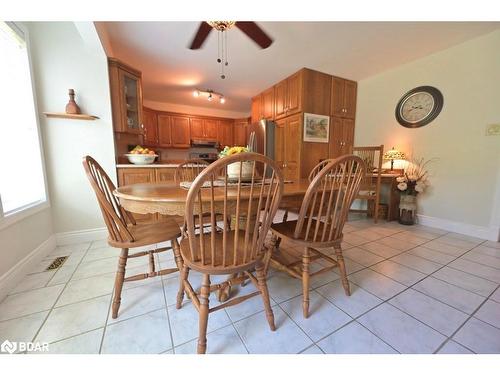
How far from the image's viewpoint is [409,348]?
990mm

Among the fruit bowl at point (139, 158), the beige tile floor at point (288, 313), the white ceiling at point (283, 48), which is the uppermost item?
the white ceiling at point (283, 48)

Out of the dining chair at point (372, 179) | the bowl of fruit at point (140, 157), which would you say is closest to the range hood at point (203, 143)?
the bowl of fruit at point (140, 157)

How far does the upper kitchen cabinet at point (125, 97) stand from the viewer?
2.35 metres

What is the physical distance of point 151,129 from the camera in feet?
15.8

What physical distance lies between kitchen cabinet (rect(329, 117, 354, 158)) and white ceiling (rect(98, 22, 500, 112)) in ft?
2.51

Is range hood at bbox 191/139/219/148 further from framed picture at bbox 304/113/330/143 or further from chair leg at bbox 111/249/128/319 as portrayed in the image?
chair leg at bbox 111/249/128/319

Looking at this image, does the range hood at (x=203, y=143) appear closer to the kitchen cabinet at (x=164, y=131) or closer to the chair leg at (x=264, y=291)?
the kitchen cabinet at (x=164, y=131)

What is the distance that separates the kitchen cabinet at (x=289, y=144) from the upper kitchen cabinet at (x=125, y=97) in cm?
231

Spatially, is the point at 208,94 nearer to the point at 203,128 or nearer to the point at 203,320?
the point at 203,128

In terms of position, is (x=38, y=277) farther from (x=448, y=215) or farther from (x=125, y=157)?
(x=448, y=215)

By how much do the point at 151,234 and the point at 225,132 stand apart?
15.9ft

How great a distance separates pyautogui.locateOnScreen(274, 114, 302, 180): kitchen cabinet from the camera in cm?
338

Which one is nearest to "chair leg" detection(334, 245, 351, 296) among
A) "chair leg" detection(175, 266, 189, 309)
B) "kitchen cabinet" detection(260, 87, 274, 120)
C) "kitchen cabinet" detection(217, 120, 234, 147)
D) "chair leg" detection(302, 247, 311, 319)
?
"chair leg" detection(302, 247, 311, 319)
